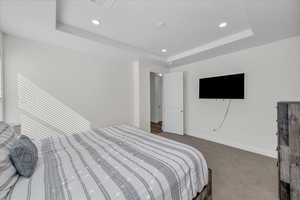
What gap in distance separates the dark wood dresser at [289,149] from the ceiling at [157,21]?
4.41ft

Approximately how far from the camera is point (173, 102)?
4.42 metres

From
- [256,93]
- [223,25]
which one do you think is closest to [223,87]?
[256,93]

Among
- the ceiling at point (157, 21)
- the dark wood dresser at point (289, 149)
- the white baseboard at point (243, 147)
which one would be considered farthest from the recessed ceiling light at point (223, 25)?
the white baseboard at point (243, 147)

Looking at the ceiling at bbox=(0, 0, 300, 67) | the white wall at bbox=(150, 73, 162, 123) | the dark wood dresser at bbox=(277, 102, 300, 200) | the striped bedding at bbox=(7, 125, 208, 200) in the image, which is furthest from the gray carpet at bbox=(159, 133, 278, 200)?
the white wall at bbox=(150, 73, 162, 123)

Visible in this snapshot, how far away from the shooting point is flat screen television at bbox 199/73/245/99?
117 inches

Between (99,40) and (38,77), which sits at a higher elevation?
(99,40)

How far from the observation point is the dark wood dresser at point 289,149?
1257 mm

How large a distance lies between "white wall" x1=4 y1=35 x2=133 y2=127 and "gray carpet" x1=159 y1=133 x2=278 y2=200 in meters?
2.60

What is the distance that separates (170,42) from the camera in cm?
297

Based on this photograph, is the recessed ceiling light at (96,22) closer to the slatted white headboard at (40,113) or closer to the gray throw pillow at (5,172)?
the slatted white headboard at (40,113)

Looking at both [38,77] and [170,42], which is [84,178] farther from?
[170,42]

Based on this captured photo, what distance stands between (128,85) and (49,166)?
9.91 ft

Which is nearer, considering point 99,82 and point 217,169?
point 217,169

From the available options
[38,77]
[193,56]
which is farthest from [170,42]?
[38,77]
